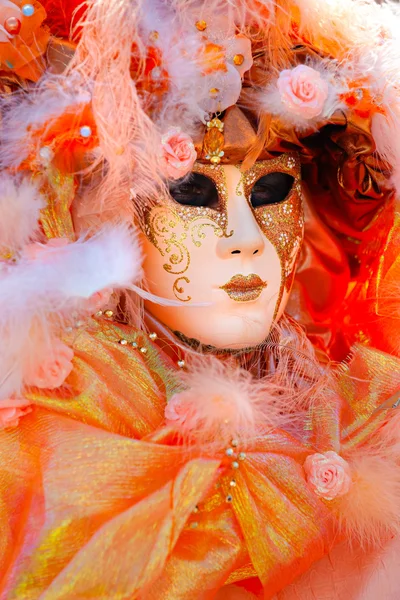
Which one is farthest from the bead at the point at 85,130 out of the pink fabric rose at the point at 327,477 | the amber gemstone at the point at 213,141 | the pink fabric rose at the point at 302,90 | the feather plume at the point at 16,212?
the pink fabric rose at the point at 327,477

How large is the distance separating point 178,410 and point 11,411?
8.9 inches

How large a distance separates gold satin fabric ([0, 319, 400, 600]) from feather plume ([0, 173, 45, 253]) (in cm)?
16

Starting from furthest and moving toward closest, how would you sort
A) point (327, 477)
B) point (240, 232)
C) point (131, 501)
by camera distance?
point (240, 232)
point (327, 477)
point (131, 501)

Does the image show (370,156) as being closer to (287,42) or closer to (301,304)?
(287,42)

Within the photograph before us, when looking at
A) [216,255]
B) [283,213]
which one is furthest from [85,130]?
[283,213]

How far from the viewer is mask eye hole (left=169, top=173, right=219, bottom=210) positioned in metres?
1.17

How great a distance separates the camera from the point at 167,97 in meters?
1.08

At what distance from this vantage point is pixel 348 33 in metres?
1.19

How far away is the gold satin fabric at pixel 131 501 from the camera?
3.01 ft

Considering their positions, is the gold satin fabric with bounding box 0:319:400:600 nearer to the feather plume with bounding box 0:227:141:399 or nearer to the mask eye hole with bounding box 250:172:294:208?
the feather plume with bounding box 0:227:141:399

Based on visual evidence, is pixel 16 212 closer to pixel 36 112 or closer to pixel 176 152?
pixel 36 112

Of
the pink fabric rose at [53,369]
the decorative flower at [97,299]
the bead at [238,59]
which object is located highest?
the bead at [238,59]

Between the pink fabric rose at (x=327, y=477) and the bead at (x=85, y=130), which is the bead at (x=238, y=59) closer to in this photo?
the bead at (x=85, y=130)

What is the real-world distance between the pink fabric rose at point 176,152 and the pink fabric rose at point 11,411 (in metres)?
0.39
